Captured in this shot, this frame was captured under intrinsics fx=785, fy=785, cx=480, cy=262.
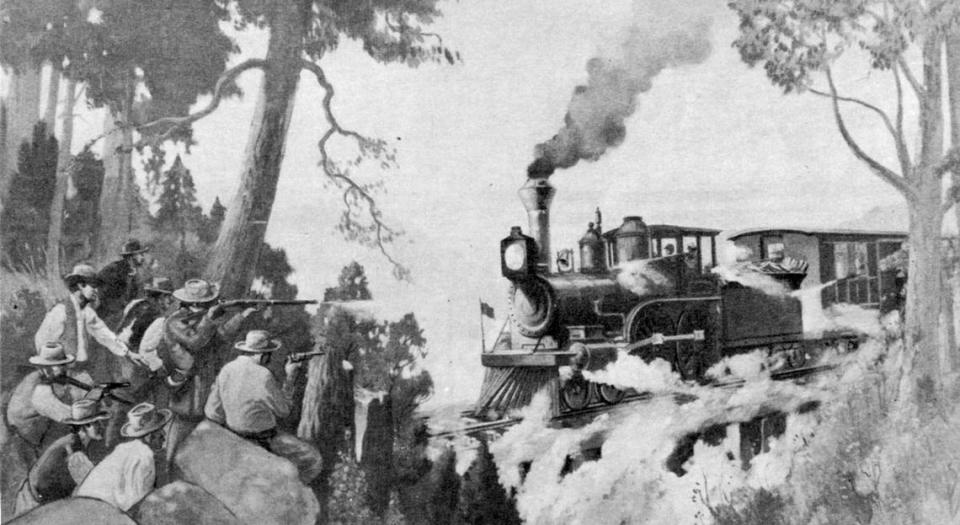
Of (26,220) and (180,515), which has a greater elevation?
(26,220)

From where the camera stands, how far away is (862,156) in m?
4.57

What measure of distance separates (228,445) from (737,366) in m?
2.86

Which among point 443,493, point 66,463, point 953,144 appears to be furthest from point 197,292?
point 953,144

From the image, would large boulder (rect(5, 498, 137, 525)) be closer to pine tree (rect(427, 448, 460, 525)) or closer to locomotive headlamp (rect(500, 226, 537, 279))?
pine tree (rect(427, 448, 460, 525))

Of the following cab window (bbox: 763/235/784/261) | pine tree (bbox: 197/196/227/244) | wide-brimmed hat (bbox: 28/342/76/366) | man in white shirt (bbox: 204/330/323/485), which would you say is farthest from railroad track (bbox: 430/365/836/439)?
wide-brimmed hat (bbox: 28/342/76/366)

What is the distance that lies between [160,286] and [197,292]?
204 millimetres

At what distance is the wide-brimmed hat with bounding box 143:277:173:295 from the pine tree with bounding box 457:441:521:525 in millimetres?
1891

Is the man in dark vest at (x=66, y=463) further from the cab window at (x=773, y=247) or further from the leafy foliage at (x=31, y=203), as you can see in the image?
the cab window at (x=773, y=247)

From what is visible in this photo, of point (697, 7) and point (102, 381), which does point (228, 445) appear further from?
point (697, 7)

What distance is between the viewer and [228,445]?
4082mm

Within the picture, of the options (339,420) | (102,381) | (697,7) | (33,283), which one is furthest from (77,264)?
(697,7)

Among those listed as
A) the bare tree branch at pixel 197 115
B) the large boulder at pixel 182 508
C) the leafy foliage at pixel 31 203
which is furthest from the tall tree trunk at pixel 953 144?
the leafy foliage at pixel 31 203

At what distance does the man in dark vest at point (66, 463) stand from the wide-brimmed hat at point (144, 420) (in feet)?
0.46

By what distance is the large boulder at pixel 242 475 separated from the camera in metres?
4.05
